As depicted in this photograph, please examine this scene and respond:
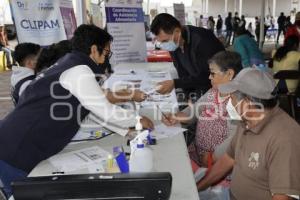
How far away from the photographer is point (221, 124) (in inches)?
90.5

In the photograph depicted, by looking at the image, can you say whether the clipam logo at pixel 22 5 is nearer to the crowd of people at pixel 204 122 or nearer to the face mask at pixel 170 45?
the face mask at pixel 170 45

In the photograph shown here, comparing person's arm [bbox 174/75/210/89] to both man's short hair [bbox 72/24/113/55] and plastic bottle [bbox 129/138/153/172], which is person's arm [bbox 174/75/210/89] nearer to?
man's short hair [bbox 72/24/113/55]

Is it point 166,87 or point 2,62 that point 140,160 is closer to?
point 166,87

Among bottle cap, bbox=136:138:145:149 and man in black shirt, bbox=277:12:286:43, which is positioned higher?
bottle cap, bbox=136:138:145:149

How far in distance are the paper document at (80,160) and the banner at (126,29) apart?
8.95 ft

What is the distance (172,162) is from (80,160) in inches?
15.9

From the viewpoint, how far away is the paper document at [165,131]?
6.68 feet

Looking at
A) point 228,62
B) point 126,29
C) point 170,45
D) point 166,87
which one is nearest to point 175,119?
point 228,62

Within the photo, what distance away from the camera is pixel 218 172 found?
188 centimetres

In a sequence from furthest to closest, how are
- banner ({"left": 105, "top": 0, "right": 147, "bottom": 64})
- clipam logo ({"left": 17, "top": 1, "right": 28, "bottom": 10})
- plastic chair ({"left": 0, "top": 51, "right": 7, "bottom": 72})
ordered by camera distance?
plastic chair ({"left": 0, "top": 51, "right": 7, "bottom": 72}) → banner ({"left": 105, "top": 0, "right": 147, "bottom": 64}) → clipam logo ({"left": 17, "top": 1, "right": 28, "bottom": 10})

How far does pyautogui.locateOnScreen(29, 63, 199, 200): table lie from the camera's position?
135 cm

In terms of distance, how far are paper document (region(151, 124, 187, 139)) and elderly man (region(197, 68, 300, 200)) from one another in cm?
46

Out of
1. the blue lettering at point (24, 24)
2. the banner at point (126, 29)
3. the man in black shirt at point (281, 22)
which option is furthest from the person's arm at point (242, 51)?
the man in black shirt at point (281, 22)

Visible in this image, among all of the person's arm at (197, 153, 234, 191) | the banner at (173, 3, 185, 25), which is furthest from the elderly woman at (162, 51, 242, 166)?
the banner at (173, 3, 185, 25)
